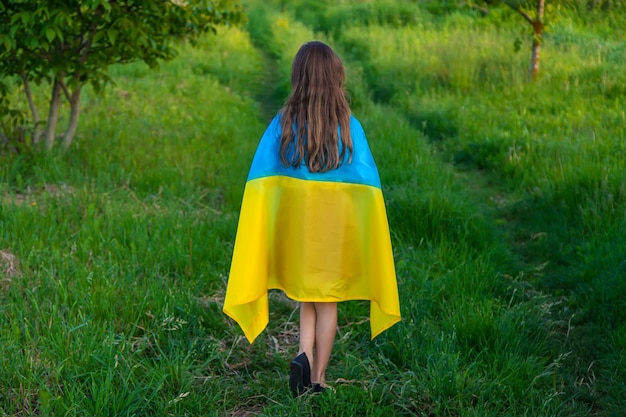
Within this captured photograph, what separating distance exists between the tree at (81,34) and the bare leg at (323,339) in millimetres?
3510

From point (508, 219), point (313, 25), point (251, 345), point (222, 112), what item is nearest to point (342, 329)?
point (251, 345)

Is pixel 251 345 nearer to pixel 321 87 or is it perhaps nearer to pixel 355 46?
pixel 321 87

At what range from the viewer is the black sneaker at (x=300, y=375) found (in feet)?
11.6

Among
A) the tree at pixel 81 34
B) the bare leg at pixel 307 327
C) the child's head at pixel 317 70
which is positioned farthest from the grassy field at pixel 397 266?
the child's head at pixel 317 70

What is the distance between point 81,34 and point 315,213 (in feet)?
14.2

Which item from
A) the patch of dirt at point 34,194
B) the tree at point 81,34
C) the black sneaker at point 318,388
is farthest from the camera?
the tree at point 81,34

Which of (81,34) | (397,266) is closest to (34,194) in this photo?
(81,34)

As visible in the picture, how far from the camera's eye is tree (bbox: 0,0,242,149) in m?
6.20

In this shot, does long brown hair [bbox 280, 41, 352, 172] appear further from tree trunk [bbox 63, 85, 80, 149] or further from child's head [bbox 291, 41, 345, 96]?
tree trunk [bbox 63, 85, 80, 149]

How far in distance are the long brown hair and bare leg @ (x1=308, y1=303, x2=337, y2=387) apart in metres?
0.69

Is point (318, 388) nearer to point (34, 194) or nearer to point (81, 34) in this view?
point (34, 194)

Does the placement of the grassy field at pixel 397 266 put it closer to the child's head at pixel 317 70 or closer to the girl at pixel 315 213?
the girl at pixel 315 213

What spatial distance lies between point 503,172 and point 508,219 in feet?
3.56

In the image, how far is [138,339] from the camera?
4.04 meters
